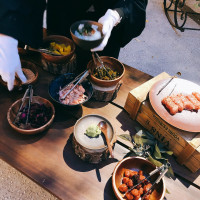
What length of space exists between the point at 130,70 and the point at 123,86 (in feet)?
0.85

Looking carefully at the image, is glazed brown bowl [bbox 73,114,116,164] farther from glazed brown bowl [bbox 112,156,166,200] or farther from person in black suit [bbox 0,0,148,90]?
person in black suit [bbox 0,0,148,90]

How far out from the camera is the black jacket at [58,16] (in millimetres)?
1621

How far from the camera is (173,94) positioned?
1.79 metres

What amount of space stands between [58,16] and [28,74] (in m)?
0.75

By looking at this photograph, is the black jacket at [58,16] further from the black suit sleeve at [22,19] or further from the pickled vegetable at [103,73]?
the pickled vegetable at [103,73]

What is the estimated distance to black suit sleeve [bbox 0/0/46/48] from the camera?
1.59m

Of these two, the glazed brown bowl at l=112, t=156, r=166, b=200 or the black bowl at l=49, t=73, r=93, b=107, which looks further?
the black bowl at l=49, t=73, r=93, b=107

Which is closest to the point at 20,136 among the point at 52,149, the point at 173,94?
A: the point at 52,149

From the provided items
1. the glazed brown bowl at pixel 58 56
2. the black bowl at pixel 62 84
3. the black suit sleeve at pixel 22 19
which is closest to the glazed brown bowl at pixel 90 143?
the black bowl at pixel 62 84

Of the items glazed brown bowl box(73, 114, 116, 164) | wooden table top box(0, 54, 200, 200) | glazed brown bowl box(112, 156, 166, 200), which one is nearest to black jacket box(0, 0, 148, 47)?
wooden table top box(0, 54, 200, 200)

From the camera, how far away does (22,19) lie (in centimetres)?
168

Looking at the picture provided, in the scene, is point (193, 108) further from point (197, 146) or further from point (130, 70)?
point (130, 70)

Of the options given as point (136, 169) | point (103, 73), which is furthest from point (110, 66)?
point (136, 169)

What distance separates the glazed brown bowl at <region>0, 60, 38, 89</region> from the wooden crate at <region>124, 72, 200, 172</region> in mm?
893
